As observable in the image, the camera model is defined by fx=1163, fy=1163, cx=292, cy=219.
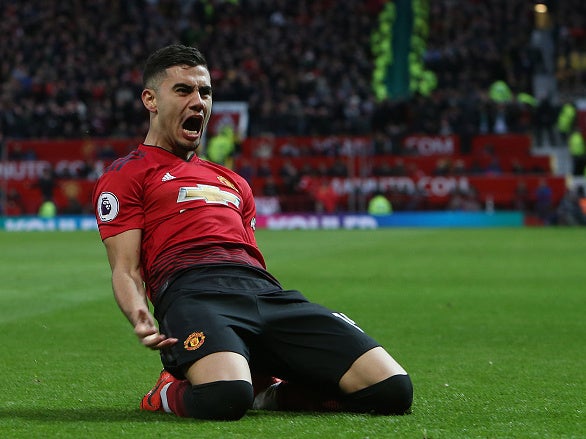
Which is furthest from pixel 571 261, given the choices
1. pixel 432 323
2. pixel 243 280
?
pixel 243 280

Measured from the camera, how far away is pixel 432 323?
998cm

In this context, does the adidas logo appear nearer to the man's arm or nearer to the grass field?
the man's arm

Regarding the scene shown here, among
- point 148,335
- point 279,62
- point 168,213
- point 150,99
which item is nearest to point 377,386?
point 148,335

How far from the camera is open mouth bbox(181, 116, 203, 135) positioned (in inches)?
223

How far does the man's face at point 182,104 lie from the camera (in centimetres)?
563

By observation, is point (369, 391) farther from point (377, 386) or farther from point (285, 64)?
point (285, 64)

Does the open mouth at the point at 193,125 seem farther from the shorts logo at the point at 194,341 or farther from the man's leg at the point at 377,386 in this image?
the man's leg at the point at 377,386

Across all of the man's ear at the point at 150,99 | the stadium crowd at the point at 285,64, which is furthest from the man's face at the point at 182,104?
the stadium crowd at the point at 285,64

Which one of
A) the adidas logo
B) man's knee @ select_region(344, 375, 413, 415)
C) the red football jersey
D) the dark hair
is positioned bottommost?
man's knee @ select_region(344, 375, 413, 415)

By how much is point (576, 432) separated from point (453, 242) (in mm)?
20142

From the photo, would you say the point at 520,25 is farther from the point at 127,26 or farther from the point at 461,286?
the point at 461,286

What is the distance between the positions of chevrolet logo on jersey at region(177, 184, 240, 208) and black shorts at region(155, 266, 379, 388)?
1.32ft

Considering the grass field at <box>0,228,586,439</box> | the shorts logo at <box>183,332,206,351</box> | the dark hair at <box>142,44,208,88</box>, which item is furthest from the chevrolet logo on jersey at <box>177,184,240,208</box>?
the grass field at <box>0,228,586,439</box>

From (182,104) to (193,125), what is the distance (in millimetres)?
130
